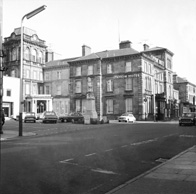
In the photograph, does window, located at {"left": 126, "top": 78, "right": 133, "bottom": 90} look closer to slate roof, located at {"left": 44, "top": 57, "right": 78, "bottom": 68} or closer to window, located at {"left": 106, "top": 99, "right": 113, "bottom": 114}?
window, located at {"left": 106, "top": 99, "right": 113, "bottom": 114}

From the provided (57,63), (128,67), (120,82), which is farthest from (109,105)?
(57,63)

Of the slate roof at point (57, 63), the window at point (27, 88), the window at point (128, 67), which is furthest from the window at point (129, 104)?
the window at point (27, 88)

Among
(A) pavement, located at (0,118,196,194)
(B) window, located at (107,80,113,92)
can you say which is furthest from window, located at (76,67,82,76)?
(A) pavement, located at (0,118,196,194)

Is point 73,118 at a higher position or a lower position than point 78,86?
lower

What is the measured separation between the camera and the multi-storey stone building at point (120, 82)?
35.8 metres

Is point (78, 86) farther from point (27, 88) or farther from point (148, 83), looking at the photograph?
point (148, 83)

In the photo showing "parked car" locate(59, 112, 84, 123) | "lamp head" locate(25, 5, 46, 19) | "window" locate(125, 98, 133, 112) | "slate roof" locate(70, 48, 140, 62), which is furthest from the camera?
"slate roof" locate(70, 48, 140, 62)

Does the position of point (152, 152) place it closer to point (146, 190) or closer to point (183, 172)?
point (183, 172)

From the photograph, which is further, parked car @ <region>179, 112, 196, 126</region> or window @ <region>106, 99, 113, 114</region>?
window @ <region>106, 99, 113, 114</region>

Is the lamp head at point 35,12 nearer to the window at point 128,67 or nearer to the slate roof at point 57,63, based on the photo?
the window at point 128,67

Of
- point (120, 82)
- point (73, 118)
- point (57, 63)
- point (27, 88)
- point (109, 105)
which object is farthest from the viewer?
point (57, 63)

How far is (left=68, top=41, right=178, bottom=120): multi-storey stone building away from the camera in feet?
117

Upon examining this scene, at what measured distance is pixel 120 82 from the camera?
37.2 meters

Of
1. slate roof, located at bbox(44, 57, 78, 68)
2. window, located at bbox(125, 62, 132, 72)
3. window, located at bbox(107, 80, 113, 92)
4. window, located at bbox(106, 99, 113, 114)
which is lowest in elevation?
window, located at bbox(106, 99, 113, 114)
